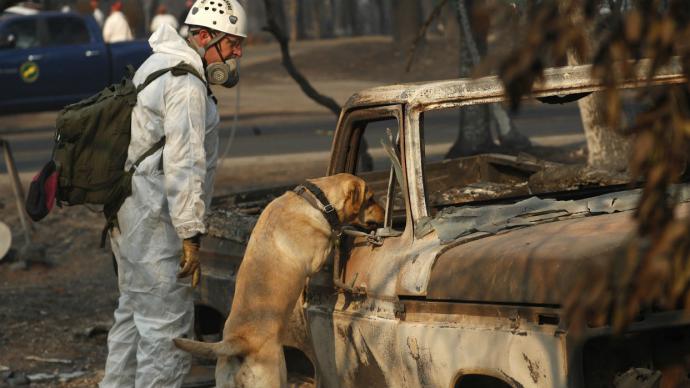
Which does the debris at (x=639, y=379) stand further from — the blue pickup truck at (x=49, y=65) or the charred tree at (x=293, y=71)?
the blue pickup truck at (x=49, y=65)

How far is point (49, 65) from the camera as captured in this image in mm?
21016

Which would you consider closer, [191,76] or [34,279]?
[191,76]

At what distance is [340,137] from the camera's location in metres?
5.74

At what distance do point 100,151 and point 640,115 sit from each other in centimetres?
402

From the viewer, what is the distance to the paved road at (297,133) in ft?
58.3

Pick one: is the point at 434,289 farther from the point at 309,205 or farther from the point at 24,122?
the point at 24,122

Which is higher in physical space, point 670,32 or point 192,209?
point 670,32

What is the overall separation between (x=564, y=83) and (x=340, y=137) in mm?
1039

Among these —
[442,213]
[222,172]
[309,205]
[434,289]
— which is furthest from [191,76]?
[222,172]

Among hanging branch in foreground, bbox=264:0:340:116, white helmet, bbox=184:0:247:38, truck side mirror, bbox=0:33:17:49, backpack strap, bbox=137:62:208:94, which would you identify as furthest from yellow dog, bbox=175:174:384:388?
truck side mirror, bbox=0:33:17:49

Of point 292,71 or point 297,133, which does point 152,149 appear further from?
point 297,133

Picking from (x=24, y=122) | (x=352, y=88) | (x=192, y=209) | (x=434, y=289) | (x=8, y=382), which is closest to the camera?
(x=434, y=289)

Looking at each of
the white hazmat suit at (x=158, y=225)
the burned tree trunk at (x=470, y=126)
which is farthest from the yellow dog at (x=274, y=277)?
the burned tree trunk at (x=470, y=126)

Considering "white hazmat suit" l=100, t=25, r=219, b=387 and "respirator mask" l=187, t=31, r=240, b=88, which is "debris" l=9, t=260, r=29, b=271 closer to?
"white hazmat suit" l=100, t=25, r=219, b=387
